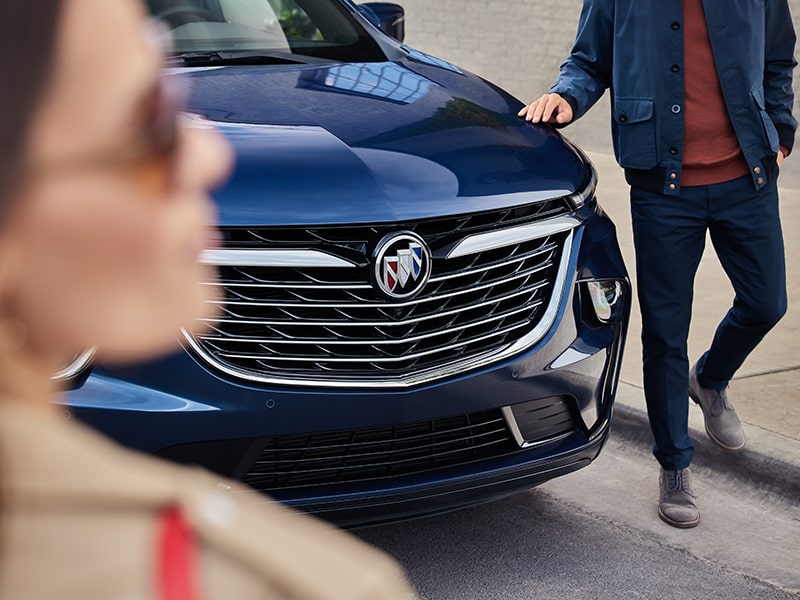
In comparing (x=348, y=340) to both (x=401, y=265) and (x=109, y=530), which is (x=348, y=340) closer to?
(x=401, y=265)

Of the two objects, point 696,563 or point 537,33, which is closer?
point 696,563

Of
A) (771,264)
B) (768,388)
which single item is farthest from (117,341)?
(768,388)

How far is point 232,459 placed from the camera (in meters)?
2.67

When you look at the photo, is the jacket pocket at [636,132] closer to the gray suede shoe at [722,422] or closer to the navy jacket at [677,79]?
the navy jacket at [677,79]

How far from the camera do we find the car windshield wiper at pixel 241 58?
11.5 feet

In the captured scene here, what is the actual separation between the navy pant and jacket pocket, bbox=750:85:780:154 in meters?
0.12

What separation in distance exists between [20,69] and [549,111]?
3.06 metres

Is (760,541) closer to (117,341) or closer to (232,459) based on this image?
(232,459)

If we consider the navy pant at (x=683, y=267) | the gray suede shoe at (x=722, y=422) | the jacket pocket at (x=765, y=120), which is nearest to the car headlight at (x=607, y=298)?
the navy pant at (x=683, y=267)

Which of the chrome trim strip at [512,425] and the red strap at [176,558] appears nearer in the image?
the red strap at [176,558]

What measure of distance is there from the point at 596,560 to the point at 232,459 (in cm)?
118

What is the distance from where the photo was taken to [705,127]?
3420 millimetres

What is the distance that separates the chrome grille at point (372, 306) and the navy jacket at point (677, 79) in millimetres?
574

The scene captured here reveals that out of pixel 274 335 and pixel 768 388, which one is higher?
pixel 274 335
